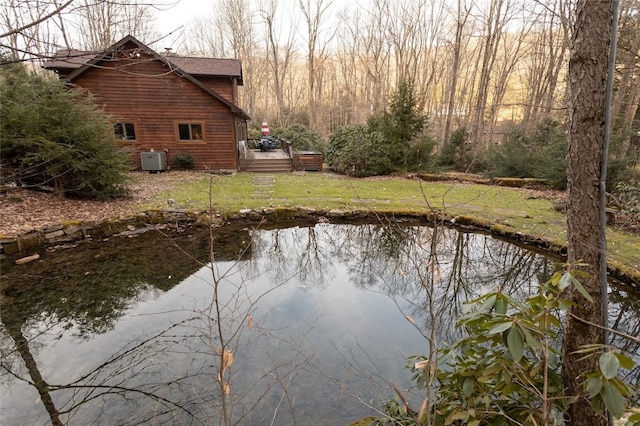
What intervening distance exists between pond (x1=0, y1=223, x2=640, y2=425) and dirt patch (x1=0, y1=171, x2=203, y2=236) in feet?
4.11

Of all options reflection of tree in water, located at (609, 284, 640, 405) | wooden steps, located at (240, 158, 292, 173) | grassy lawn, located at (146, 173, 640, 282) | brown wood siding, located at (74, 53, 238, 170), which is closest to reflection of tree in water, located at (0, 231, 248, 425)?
grassy lawn, located at (146, 173, 640, 282)

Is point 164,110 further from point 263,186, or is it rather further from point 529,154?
point 529,154

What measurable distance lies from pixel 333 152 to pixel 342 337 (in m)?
13.4

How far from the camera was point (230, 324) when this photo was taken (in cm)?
432

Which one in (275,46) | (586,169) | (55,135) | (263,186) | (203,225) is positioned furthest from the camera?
(275,46)

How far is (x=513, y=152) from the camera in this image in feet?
43.7

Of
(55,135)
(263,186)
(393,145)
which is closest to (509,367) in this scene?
(55,135)

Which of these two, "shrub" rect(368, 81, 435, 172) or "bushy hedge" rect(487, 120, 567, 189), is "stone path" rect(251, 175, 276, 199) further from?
"bushy hedge" rect(487, 120, 567, 189)

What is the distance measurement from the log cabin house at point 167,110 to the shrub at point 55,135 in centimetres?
544

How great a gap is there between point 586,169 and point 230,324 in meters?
4.20

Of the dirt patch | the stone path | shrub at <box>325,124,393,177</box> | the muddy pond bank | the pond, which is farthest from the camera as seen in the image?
shrub at <box>325,124,393,177</box>

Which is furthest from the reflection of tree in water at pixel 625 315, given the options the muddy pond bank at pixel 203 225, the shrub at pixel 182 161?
the shrub at pixel 182 161

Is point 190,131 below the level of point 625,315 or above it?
above

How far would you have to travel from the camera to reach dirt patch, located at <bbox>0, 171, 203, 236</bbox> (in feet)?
22.2
